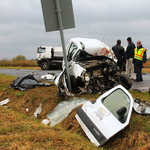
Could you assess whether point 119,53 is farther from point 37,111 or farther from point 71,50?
point 37,111

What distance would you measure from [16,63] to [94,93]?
2714 cm

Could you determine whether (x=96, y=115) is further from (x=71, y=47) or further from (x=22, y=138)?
(x=71, y=47)

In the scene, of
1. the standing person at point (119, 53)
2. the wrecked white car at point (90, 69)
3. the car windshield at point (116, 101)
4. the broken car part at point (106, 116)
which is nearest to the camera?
the broken car part at point (106, 116)

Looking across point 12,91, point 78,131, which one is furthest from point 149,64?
point 78,131

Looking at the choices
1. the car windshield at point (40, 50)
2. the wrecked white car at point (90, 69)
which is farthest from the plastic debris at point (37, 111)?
the car windshield at point (40, 50)

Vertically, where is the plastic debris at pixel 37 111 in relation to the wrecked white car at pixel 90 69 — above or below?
below

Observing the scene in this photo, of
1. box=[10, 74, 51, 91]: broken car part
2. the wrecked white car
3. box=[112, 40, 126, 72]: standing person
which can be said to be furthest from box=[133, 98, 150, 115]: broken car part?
box=[10, 74, 51, 91]: broken car part

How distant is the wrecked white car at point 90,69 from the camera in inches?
235

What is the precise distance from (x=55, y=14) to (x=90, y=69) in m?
2.41

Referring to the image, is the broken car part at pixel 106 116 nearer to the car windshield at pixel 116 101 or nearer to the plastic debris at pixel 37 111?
the car windshield at pixel 116 101

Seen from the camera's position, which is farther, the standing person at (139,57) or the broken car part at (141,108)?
the standing person at (139,57)

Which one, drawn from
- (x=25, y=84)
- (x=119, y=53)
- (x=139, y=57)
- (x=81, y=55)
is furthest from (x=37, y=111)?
(x=139, y=57)

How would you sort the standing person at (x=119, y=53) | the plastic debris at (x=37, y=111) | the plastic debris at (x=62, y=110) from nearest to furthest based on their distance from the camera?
1. the plastic debris at (x=62, y=110)
2. the plastic debris at (x=37, y=111)
3. the standing person at (x=119, y=53)

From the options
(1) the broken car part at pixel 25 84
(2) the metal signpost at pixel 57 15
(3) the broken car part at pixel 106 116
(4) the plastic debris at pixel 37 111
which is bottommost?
(4) the plastic debris at pixel 37 111
